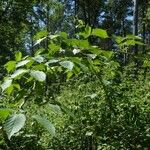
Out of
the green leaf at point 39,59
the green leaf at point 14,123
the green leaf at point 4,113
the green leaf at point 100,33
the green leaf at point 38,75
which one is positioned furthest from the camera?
the green leaf at point 100,33

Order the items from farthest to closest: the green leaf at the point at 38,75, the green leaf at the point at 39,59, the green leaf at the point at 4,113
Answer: the green leaf at the point at 39,59 < the green leaf at the point at 38,75 < the green leaf at the point at 4,113

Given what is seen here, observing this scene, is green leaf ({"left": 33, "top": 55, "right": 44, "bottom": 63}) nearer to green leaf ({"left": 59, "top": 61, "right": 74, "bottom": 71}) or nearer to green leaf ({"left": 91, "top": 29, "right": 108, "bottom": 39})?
green leaf ({"left": 59, "top": 61, "right": 74, "bottom": 71})

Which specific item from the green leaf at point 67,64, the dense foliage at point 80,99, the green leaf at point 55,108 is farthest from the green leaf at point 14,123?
the green leaf at point 67,64

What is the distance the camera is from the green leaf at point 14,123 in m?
1.32

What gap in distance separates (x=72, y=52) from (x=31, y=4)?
25.5 metres

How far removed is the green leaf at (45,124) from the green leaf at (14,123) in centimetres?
5

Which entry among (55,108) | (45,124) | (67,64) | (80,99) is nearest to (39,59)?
(67,64)

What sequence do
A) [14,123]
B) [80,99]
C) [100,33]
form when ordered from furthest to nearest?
[80,99] < [100,33] < [14,123]

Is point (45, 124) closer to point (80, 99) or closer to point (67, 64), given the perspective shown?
point (67, 64)

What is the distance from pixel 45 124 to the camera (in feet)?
4.46

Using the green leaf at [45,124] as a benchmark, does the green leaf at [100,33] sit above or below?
above

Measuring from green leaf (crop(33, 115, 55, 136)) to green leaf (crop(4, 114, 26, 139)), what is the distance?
5cm

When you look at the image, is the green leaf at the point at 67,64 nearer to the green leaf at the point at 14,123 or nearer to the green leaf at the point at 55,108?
the green leaf at the point at 55,108

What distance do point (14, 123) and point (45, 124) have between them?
11 centimetres
